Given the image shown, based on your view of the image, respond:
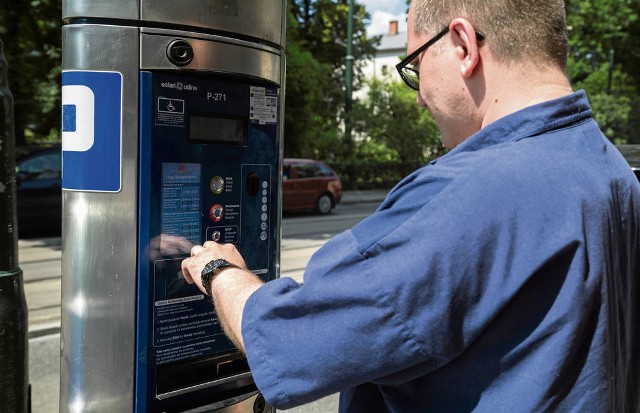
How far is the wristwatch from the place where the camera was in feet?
5.27

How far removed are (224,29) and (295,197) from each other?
13609mm

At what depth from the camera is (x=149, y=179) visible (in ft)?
6.26

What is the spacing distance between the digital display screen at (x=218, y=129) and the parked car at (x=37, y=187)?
391 inches

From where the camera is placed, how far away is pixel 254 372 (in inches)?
50.5

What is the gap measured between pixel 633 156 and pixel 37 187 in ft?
31.2

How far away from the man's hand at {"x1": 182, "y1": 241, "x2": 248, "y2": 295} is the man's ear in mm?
733

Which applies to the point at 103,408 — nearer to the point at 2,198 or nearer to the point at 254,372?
the point at 2,198

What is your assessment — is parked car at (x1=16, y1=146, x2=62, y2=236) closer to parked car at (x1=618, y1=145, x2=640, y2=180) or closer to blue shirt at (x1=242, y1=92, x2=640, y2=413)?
parked car at (x1=618, y1=145, x2=640, y2=180)

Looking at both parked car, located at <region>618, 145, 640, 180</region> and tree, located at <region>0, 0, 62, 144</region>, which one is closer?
parked car, located at <region>618, 145, 640, 180</region>

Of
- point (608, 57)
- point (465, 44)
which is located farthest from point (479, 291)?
point (608, 57)

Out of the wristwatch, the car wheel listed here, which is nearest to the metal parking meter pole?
the wristwatch

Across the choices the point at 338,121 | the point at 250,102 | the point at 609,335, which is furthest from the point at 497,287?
the point at 338,121

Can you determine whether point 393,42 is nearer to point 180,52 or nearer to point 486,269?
point 180,52

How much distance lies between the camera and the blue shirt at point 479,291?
1.14m
